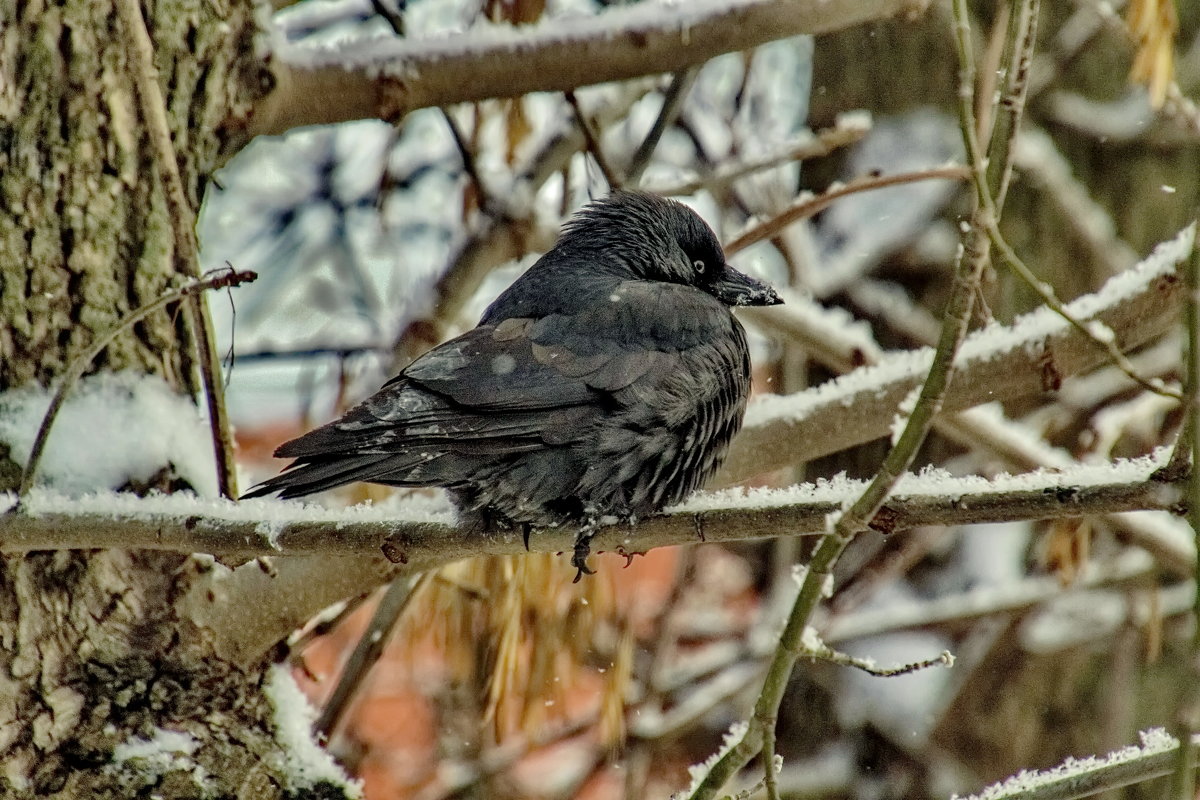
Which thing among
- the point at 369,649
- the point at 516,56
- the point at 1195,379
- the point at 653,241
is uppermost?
the point at 516,56

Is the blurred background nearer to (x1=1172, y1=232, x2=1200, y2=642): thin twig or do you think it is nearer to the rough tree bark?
the rough tree bark

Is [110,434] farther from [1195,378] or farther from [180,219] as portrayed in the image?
[1195,378]

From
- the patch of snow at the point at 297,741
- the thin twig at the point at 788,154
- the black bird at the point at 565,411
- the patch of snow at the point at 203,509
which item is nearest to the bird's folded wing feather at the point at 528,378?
the black bird at the point at 565,411

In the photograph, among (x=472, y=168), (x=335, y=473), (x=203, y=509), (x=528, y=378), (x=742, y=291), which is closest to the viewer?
(x=203, y=509)

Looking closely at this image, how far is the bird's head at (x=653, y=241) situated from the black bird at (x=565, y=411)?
0.19 meters

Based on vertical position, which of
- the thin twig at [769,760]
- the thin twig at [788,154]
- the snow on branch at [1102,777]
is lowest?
the thin twig at [769,760]

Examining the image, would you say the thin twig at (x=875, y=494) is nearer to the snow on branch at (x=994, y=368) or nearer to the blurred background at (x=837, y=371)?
the snow on branch at (x=994, y=368)

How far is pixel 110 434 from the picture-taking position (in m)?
2.38

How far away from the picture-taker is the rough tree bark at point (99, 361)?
2.24 meters

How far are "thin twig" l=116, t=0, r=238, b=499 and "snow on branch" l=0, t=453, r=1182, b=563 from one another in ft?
0.49

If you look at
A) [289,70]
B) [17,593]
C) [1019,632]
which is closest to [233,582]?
[17,593]

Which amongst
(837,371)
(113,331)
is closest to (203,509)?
(113,331)

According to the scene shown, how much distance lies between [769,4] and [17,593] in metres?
1.96

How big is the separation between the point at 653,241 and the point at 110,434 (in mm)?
1501
